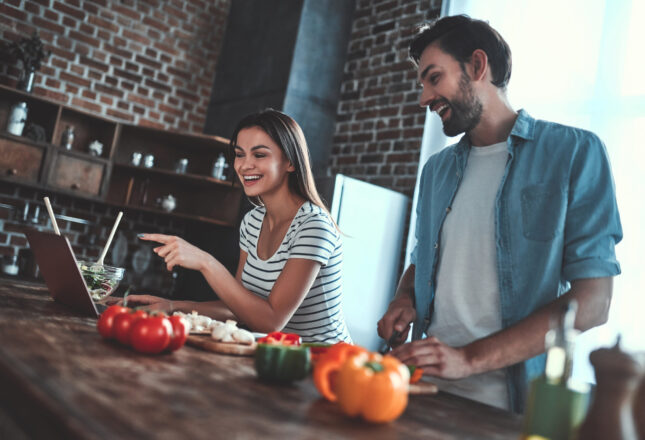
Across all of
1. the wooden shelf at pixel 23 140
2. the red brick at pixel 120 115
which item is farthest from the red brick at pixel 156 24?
the wooden shelf at pixel 23 140

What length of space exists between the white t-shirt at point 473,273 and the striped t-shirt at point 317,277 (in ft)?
1.23

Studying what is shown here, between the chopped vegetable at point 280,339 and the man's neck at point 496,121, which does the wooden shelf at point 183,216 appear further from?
the chopped vegetable at point 280,339

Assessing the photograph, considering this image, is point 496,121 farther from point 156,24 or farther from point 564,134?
point 156,24

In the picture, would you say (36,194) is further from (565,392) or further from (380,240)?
(565,392)

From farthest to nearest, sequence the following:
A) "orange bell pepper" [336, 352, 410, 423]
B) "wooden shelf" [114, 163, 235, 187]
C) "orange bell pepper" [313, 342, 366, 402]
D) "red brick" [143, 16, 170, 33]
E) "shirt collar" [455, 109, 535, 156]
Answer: "red brick" [143, 16, 170, 33], "wooden shelf" [114, 163, 235, 187], "shirt collar" [455, 109, 535, 156], "orange bell pepper" [313, 342, 366, 402], "orange bell pepper" [336, 352, 410, 423]

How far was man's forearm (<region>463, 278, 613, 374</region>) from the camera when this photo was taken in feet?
4.22

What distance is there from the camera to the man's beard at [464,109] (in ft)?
5.51

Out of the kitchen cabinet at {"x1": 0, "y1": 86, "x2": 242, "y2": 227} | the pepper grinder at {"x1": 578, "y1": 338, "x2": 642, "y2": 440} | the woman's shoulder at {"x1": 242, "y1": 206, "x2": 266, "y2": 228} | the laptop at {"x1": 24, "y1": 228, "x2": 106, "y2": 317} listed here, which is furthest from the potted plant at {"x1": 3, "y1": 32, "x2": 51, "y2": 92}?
the pepper grinder at {"x1": 578, "y1": 338, "x2": 642, "y2": 440}

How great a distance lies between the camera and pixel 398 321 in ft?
5.41

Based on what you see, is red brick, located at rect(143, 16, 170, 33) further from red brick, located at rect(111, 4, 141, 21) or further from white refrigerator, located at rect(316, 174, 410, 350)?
white refrigerator, located at rect(316, 174, 410, 350)

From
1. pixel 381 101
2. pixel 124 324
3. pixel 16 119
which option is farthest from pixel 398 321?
pixel 16 119

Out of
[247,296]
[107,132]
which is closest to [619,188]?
[247,296]

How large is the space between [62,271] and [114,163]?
107 inches

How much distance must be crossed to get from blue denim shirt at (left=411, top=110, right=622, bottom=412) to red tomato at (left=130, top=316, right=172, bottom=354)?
0.91 meters
